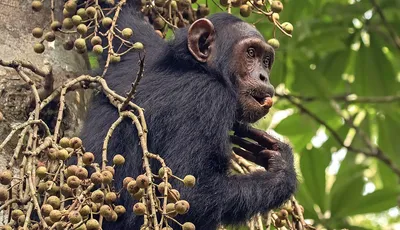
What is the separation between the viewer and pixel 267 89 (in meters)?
3.71

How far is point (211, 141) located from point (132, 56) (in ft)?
2.49

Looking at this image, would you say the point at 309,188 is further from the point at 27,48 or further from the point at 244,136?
the point at 27,48

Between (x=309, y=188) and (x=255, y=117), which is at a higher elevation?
(x=255, y=117)

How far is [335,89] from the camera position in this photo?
577 cm

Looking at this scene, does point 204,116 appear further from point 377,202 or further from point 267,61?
point 377,202

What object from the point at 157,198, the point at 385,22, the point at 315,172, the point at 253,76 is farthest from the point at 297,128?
the point at 157,198

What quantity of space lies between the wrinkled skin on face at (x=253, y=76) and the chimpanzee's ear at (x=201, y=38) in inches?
5.4

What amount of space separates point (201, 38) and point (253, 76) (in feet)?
1.05

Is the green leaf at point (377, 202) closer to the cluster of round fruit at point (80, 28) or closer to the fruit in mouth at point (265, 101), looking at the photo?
the fruit in mouth at point (265, 101)

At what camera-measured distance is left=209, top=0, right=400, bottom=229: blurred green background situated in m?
5.16

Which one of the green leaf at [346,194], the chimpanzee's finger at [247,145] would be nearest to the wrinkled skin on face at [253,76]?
the chimpanzee's finger at [247,145]

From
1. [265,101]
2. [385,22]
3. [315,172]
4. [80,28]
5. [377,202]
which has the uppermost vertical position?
[80,28]

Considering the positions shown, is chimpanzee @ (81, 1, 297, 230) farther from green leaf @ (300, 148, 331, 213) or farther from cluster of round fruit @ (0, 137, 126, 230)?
green leaf @ (300, 148, 331, 213)

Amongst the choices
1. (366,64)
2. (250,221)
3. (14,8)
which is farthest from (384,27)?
(14,8)
